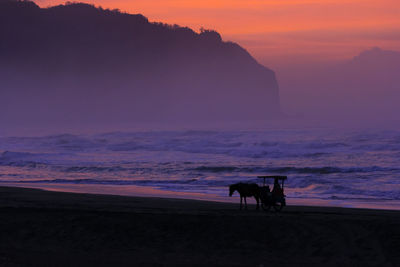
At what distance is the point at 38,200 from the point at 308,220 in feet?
32.3

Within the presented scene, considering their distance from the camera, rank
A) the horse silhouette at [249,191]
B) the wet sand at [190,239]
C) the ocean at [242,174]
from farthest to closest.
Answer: the ocean at [242,174] → the horse silhouette at [249,191] → the wet sand at [190,239]

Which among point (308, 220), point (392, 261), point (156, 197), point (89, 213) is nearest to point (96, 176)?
point (156, 197)

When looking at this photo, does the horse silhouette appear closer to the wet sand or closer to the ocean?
the wet sand

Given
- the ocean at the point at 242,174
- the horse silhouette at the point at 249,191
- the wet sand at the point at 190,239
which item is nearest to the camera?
the wet sand at the point at 190,239

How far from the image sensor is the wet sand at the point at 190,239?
12.8m

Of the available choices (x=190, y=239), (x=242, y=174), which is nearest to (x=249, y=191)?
(x=190, y=239)

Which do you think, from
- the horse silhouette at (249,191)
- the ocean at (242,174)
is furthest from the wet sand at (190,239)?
the ocean at (242,174)

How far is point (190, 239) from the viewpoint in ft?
47.2

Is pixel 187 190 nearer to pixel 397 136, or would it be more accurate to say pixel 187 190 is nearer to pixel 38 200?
pixel 38 200

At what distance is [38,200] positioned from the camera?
21969 millimetres

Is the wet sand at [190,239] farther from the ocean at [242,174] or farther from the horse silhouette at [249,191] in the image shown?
the ocean at [242,174]

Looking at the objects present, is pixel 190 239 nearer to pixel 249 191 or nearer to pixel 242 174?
pixel 249 191

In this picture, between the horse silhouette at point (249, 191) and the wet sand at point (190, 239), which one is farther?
the horse silhouette at point (249, 191)

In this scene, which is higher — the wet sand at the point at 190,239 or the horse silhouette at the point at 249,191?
the horse silhouette at the point at 249,191
